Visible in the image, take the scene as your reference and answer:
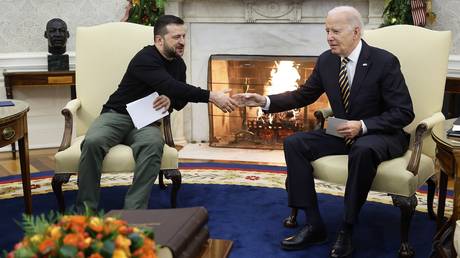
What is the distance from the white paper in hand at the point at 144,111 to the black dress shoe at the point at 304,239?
101cm

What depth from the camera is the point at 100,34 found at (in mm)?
3650

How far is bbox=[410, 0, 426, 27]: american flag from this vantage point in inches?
172

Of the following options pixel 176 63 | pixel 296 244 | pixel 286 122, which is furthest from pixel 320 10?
pixel 296 244

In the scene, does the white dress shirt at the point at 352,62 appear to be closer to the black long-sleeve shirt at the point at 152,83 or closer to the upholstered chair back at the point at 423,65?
the upholstered chair back at the point at 423,65

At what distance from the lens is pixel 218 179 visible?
13.6ft

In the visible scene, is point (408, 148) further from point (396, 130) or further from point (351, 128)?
point (351, 128)

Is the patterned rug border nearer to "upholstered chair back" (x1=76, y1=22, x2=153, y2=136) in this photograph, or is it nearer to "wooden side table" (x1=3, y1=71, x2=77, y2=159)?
"upholstered chair back" (x1=76, y1=22, x2=153, y2=136)

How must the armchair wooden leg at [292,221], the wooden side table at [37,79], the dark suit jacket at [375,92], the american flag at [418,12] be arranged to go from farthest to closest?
the wooden side table at [37,79]
the american flag at [418,12]
the armchair wooden leg at [292,221]
the dark suit jacket at [375,92]

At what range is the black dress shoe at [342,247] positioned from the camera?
2.81 metres

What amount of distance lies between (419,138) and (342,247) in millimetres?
636

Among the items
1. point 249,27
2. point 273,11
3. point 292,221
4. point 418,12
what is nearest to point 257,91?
point 249,27

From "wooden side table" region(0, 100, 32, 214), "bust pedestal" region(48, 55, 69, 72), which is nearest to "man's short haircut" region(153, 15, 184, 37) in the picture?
"wooden side table" region(0, 100, 32, 214)

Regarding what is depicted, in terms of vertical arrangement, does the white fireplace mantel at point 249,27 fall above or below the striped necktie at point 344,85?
above

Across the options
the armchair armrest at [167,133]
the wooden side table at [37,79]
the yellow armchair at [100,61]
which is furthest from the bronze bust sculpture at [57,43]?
the armchair armrest at [167,133]
